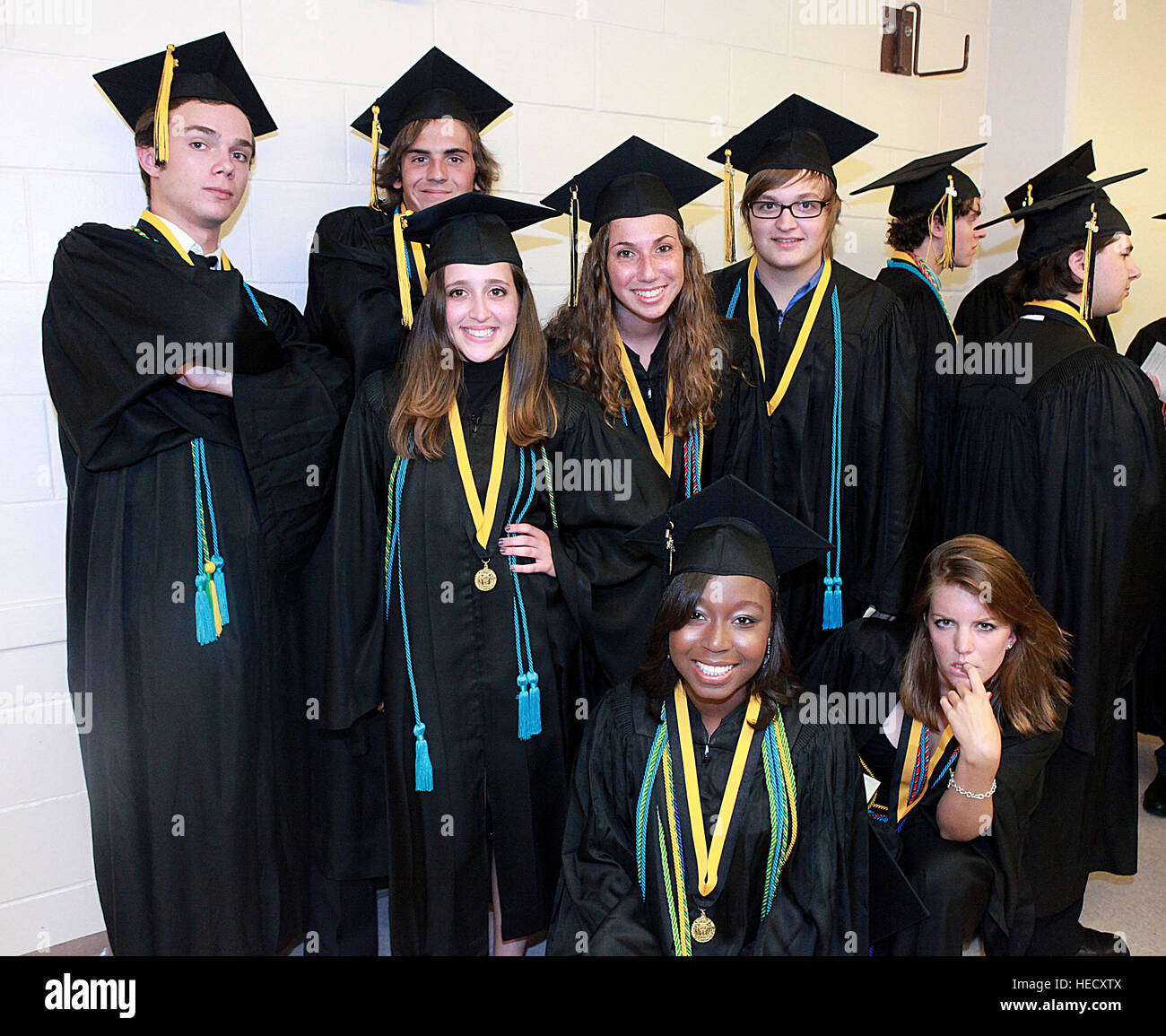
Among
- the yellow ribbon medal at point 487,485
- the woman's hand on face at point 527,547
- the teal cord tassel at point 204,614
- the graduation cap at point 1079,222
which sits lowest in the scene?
the teal cord tassel at point 204,614

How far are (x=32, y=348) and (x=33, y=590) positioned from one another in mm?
743

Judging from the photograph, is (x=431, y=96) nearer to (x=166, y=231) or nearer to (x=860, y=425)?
(x=166, y=231)

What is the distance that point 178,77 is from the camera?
8.88 feet

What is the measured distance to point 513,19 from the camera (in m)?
3.72

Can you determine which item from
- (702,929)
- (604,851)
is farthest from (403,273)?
(702,929)

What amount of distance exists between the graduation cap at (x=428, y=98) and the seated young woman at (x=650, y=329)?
0.46 m

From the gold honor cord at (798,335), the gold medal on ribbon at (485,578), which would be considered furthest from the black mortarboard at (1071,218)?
the gold medal on ribbon at (485,578)

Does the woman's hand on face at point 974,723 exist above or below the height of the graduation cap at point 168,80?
below

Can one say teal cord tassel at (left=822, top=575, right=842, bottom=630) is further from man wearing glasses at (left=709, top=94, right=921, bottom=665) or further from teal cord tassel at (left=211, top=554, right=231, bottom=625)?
teal cord tassel at (left=211, top=554, right=231, bottom=625)

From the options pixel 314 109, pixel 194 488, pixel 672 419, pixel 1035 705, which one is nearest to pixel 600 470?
pixel 672 419

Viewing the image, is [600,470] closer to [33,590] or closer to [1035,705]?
[1035,705]

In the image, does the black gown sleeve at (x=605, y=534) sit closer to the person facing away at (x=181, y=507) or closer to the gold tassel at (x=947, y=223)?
the person facing away at (x=181, y=507)

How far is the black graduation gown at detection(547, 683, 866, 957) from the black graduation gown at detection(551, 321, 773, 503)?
33.4 inches

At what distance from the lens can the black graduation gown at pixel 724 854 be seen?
2.33 meters
